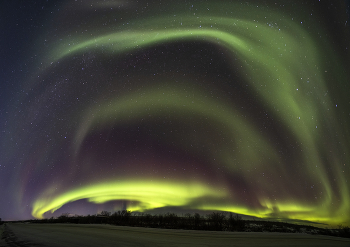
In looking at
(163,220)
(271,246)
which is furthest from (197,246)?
(163,220)

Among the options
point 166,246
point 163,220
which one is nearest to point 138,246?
point 166,246

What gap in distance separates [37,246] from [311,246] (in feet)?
37.0

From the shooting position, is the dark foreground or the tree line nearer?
the dark foreground

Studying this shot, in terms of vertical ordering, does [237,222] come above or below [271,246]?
below

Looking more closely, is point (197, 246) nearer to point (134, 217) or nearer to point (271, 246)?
point (271, 246)

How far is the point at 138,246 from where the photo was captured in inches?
297

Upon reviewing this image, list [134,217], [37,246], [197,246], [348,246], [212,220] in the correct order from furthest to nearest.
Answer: [134,217]
[212,220]
[348,246]
[197,246]
[37,246]

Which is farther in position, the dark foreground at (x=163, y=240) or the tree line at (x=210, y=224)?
the tree line at (x=210, y=224)

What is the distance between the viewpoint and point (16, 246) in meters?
7.41

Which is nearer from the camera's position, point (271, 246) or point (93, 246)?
point (93, 246)

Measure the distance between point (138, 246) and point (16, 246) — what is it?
15.4 ft

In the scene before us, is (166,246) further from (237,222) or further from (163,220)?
(163,220)

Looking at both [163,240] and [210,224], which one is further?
[210,224]

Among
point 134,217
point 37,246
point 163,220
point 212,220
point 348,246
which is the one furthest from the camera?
point 134,217
